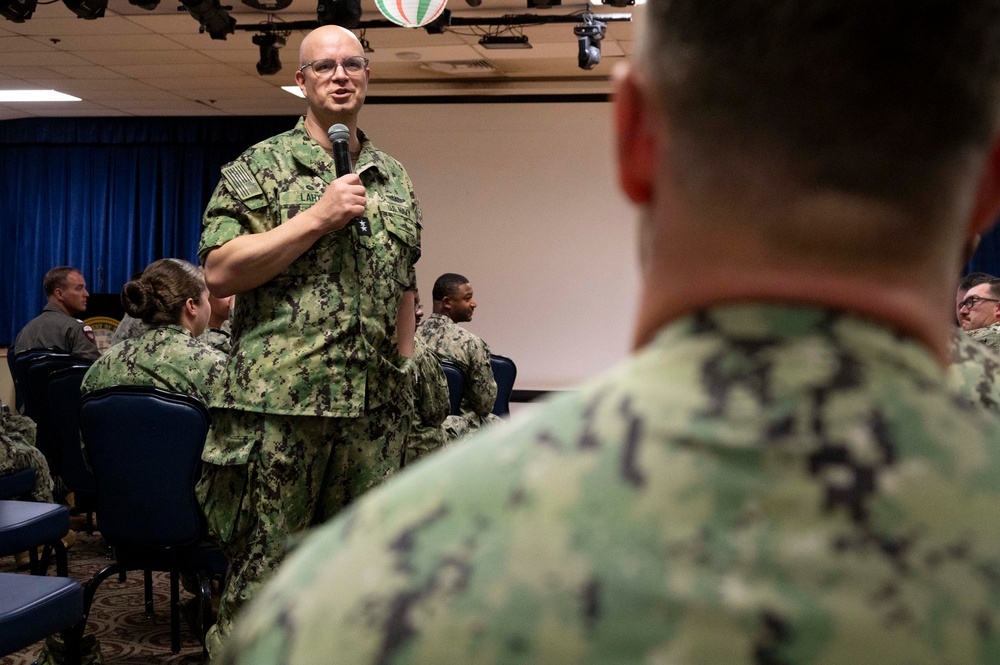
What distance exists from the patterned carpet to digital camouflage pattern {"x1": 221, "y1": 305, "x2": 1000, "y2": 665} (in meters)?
3.05

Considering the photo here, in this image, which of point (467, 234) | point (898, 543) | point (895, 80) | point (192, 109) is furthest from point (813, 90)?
point (192, 109)

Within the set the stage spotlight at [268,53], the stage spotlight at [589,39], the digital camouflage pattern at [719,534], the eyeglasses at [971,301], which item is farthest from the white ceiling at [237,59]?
the digital camouflage pattern at [719,534]

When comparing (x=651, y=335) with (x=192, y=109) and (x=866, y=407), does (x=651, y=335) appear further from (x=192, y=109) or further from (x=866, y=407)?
(x=192, y=109)

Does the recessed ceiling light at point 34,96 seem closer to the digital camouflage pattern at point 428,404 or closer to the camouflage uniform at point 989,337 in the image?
the digital camouflage pattern at point 428,404

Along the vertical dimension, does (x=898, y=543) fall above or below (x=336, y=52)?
below

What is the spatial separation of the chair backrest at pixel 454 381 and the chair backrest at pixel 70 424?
4.94 ft

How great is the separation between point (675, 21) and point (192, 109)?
11607 millimetres

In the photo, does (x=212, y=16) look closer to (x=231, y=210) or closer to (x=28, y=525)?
(x=28, y=525)

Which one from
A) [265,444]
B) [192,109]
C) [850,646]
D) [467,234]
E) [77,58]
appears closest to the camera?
[850,646]

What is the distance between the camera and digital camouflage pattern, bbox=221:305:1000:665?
40cm

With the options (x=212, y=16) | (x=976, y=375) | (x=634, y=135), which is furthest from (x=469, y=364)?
(x=634, y=135)

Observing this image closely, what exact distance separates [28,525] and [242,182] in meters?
1.31

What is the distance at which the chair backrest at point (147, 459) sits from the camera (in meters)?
2.81

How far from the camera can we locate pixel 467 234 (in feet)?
31.1
